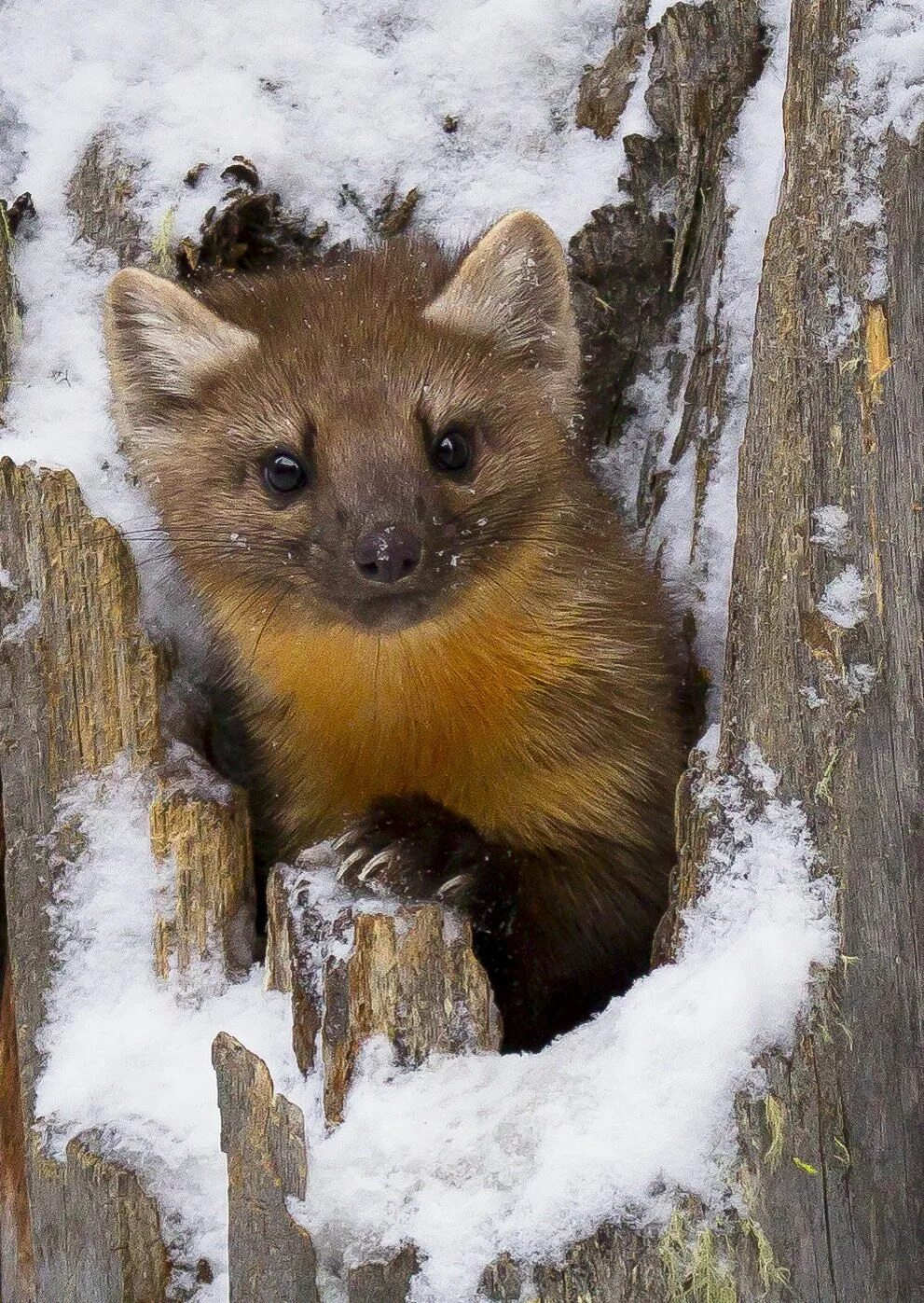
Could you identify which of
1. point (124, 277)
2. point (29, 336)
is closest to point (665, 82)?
point (124, 277)

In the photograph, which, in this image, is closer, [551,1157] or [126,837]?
[551,1157]

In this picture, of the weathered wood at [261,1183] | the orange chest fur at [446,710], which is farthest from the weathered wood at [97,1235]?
the orange chest fur at [446,710]

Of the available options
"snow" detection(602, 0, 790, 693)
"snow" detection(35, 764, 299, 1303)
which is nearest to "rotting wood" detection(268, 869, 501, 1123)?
"snow" detection(35, 764, 299, 1303)

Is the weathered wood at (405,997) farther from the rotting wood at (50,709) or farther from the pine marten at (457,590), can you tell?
the rotting wood at (50,709)

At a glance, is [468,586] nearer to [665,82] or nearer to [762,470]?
[762,470]

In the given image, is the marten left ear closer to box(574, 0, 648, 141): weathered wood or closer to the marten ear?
the marten ear

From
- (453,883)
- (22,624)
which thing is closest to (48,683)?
(22,624)

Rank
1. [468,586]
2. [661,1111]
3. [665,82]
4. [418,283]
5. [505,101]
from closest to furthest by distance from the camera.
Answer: [661,1111], [468,586], [418,283], [665,82], [505,101]
